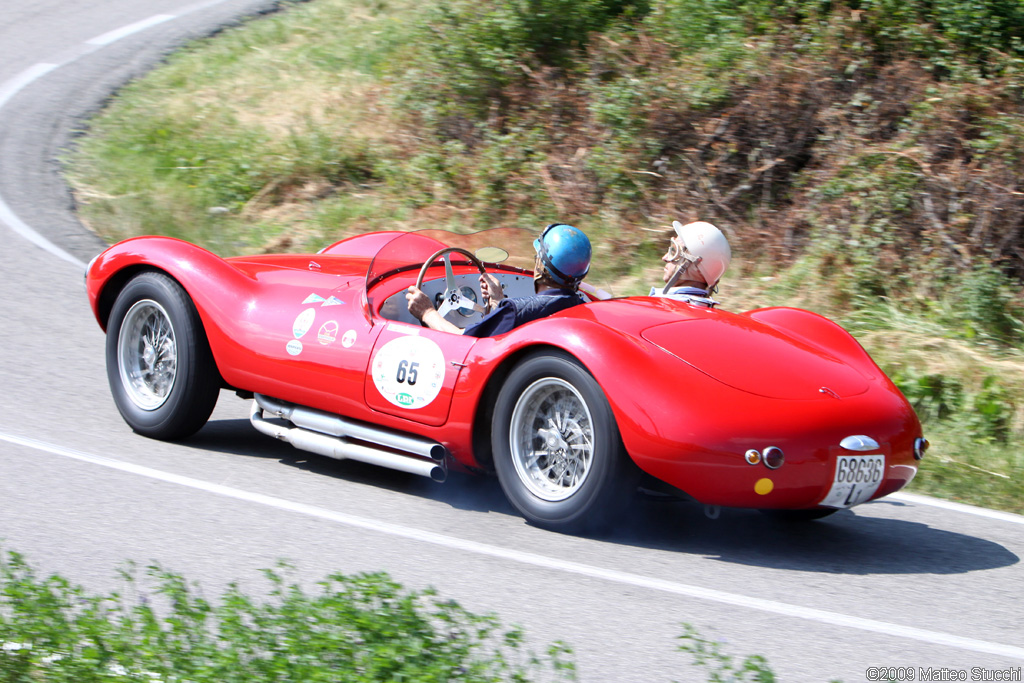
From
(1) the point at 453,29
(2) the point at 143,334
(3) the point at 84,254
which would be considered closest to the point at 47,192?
(3) the point at 84,254

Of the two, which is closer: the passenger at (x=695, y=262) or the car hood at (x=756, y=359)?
the car hood at (x=756, y=359)

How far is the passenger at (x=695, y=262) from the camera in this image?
5.38 m

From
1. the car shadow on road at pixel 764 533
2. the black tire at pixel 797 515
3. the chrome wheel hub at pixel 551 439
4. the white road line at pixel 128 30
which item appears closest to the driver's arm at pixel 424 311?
the chrome wheel hub at pixel 551 439

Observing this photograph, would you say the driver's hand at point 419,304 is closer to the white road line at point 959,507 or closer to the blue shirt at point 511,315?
the blue shirt at point 511,315

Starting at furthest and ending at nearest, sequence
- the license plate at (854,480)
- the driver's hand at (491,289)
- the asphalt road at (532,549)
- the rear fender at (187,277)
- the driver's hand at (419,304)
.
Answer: the rear fender at (187,277) < the driver's hand at (491,289) < the driver's hand at (419,304) < the license plate at (854,480) < the asphalt road at (532,549)

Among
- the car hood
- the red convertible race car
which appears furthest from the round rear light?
the car hood

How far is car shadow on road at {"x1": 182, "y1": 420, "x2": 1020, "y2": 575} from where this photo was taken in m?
4.69

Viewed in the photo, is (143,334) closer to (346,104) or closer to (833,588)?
(833,588)

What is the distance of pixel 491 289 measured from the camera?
5629mm

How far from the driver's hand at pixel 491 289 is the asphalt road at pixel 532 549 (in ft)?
3.12

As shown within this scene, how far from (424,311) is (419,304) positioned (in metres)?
0.04

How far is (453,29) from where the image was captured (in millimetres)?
12594

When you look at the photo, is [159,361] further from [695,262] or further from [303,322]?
[695,262]

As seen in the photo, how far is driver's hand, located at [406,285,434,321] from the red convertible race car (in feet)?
0.43
